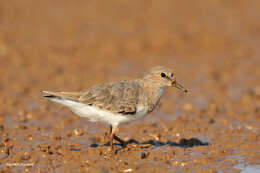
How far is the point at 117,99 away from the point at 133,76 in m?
5.02

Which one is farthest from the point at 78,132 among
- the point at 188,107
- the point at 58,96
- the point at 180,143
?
the point at 188,107

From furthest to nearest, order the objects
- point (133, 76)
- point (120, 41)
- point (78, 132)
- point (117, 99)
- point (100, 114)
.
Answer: point (120, 41) → point (133, 76) → point (78, 132) → point (117, 99) → point (100, 114)

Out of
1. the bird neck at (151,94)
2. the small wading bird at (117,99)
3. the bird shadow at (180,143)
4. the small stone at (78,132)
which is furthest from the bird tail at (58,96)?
the small stone at (78,132)

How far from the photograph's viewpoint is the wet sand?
8.20 m

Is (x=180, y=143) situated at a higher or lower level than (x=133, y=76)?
lower

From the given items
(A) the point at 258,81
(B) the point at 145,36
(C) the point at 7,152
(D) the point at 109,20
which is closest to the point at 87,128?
(C) the point at 7,152

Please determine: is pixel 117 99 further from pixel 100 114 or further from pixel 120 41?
pixel 120 41

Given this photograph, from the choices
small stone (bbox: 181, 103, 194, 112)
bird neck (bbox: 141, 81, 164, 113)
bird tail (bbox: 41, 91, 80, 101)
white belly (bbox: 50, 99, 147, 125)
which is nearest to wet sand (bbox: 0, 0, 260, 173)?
small stone (bbox: 181, 103, 194, 112)

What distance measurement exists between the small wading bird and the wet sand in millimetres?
736

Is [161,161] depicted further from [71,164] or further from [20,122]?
[20,122]

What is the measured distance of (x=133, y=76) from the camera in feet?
43.2

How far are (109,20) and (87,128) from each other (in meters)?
7.64

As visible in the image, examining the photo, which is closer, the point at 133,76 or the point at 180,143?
the point at 180,143

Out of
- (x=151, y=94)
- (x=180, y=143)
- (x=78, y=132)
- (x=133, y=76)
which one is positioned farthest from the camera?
(x=133, y=76)
